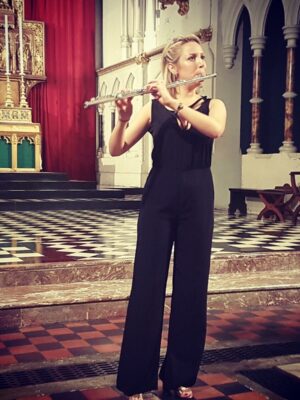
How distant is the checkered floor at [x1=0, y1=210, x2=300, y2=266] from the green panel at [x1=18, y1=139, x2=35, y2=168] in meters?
2.29

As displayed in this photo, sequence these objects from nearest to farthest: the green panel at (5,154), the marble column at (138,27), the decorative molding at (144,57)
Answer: the decorative molding at (144,57) < the green panel at (5,154) < the marble column at (138,27)

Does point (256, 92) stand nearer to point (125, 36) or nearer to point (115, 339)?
point (125, 36)

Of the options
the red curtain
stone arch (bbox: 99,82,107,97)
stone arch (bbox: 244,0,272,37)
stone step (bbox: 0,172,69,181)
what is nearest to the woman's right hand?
stone arch (bbox: 244,0,272,37)

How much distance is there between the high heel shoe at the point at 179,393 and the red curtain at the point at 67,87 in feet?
38.0

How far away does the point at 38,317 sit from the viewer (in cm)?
355

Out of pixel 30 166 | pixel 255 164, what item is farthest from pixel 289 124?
pixel 30 166

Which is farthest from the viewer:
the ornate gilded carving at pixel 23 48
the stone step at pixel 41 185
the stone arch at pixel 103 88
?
the stone arch at pixel 103 88

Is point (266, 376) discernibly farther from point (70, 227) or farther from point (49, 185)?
point (49, 185)

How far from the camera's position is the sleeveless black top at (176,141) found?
7.15 ft

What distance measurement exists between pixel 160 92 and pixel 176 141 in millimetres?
233

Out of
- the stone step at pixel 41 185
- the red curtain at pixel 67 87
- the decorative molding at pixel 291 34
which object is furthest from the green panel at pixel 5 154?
the decorative molding at pixel 291 34

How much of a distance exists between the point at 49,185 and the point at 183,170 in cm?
856

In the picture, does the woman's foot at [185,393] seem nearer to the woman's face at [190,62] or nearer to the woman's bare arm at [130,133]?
the woman's bare arm at [130,133]

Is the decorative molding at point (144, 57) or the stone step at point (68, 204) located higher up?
the decorative molding at point (144, 57)
